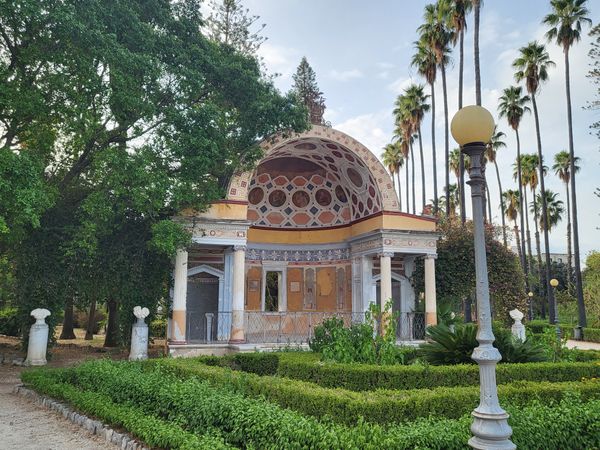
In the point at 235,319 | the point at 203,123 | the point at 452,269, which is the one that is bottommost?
the point at 235,319

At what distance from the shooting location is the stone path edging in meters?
6.60

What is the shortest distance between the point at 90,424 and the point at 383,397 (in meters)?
4.64

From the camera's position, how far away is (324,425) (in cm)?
540

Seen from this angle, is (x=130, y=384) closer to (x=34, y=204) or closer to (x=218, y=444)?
(x=218, y=444)

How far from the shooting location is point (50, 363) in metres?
14.4

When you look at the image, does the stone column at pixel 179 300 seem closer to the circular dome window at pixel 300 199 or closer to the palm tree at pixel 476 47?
the circular dome window at pixel 300 199

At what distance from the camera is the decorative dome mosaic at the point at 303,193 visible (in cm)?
2080

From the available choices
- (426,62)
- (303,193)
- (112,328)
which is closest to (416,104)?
(426,62)

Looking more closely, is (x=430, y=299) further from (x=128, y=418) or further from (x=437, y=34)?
(x=437, y=34)

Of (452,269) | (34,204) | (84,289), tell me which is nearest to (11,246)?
(84,289)

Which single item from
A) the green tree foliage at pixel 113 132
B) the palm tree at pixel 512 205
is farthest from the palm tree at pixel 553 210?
the green tree foliage at pixel 113 132

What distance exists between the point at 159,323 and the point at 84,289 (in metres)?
9.93

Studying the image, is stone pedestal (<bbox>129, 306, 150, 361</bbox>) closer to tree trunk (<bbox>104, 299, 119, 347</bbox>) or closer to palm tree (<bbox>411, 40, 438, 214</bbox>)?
tree trunk (<bbox>104, 299, 119, 347</bbox>)

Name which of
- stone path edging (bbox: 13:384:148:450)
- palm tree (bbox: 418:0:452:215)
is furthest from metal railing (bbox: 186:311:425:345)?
palm tree (bbox: 418:0:452:215)
